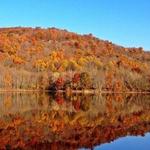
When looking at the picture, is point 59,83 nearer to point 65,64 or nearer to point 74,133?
point 65,64

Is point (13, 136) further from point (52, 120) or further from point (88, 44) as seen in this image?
point (88, 44)

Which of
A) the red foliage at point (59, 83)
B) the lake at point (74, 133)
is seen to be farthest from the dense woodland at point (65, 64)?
the lake at point (74, 133)

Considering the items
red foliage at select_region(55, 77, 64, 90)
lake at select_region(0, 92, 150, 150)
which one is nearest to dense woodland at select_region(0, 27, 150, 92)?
red foliage at select_region(55, 77, 64, 90)

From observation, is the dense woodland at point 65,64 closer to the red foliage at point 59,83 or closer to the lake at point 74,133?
the red foliage at point 59,83

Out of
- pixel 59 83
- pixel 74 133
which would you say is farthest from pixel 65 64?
pixel 74 133

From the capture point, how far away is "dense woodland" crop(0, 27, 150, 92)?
107 metres

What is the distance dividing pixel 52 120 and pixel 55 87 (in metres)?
72.3

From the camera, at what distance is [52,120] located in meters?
36.8

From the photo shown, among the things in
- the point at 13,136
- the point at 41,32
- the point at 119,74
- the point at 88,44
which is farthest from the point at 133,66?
the point at 13,136

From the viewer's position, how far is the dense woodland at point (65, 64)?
10662 centimetres

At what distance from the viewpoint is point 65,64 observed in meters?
124

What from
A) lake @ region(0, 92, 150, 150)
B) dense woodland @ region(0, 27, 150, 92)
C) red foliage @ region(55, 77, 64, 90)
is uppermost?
dense woodland @ region(0, 27, 150, 92)

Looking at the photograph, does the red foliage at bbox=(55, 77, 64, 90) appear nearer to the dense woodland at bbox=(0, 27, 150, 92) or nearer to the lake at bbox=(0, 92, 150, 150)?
the dense woodland at bbox=(0, 27, 150, 92)

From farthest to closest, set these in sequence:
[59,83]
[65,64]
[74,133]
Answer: [65,64]
[59,83]
[74,133]
